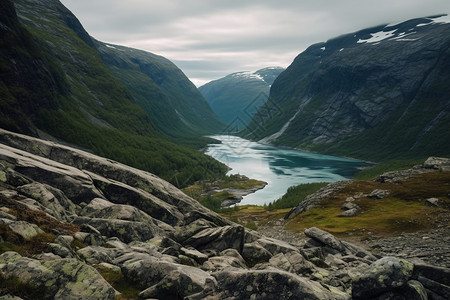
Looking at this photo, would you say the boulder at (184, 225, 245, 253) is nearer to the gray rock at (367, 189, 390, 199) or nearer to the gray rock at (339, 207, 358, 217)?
the gray rock at (339, 207, 358, 217)

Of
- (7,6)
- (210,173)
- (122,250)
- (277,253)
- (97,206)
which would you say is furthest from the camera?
(210,173)

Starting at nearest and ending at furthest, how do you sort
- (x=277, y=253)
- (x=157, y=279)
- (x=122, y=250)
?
(x=157, y=279)
(x=122, y=250)
(x=277, y=253)

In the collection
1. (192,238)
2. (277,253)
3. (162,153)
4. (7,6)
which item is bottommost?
(162,153)

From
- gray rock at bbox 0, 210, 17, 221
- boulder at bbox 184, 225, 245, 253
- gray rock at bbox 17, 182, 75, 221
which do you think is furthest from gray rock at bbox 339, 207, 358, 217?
gray rock at bbox 0, 210, 17, 221

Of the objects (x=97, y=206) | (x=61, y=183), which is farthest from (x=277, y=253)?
(x=61, y=183)

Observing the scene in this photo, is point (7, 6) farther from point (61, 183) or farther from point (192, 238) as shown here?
point (192, 238)

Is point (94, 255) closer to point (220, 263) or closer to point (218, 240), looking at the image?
point (220, 263)
